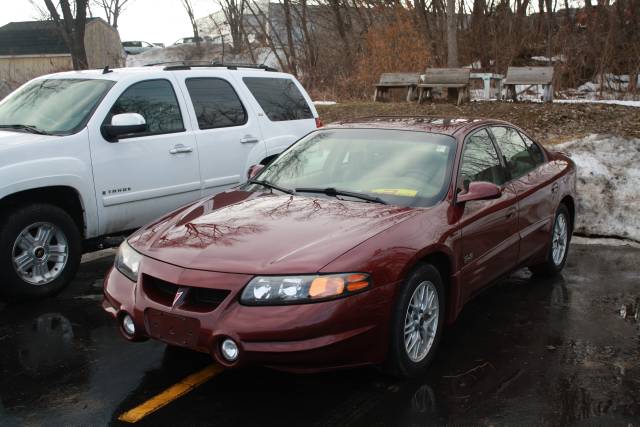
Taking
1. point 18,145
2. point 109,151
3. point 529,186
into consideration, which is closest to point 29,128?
point 18,145

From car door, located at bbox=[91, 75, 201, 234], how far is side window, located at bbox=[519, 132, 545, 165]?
3087mm

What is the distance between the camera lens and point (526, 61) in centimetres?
2111

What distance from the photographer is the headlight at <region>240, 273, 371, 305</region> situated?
11.2 ft

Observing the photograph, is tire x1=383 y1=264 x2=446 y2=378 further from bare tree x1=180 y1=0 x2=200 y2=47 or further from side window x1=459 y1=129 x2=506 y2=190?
bare tree x1=180 y1=0 x2=200 y2=47

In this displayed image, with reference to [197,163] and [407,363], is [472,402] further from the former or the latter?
[197,163]

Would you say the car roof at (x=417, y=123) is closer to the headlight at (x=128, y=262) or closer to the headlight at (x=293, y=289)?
the headlight at (x=293, y=289)

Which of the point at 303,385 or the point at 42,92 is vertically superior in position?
the point at 42,92

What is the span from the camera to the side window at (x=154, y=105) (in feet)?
20.3

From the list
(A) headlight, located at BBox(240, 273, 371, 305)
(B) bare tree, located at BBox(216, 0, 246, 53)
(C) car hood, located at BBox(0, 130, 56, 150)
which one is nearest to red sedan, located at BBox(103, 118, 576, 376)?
(A) headlight, located at BBox(240, 273, 371, 305)

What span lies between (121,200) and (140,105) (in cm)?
95

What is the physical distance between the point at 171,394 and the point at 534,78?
12.5m

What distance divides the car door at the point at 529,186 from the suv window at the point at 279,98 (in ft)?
9.32

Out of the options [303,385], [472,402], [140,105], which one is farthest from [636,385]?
[140,105]

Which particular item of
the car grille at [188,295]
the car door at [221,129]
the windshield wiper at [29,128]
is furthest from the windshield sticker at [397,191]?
the windshield wiper at [29,128]
